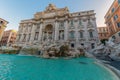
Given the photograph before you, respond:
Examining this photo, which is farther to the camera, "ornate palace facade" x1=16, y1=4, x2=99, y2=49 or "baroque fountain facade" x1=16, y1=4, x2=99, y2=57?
"ornate palace facade" x1=16, y1=4, x2=99, y2=49

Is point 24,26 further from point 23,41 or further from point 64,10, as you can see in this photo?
point 64,10

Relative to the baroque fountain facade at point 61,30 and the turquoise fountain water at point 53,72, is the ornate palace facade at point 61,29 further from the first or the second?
the turquoise fountain water at point 53,72

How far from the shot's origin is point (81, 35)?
2491 centimetres

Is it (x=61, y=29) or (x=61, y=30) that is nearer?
(x=61, y=29)

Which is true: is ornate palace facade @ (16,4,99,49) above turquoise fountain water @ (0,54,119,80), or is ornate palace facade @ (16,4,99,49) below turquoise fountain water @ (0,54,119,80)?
above

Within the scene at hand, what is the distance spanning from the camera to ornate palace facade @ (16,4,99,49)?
24.0 metres

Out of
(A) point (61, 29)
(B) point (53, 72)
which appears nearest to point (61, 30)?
(A) point (61, 29)

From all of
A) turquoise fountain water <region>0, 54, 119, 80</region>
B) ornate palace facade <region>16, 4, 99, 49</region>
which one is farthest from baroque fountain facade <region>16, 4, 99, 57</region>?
turquoise fountain water <region>0, 54, 119, 80</region>

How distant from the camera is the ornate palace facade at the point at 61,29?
78.6 ft

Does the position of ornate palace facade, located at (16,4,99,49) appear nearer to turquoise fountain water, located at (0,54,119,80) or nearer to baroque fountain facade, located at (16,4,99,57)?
baroque fountain facade, located at (16,4,99,57)

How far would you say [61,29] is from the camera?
27141 mm

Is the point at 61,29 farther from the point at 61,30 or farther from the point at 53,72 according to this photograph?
the point at 53,72

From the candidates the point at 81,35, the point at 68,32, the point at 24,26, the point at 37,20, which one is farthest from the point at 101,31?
the point at 24,26

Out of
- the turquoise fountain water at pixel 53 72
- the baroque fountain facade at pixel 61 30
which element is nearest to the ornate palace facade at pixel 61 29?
the baroque fountain facade at pixel 61 30
